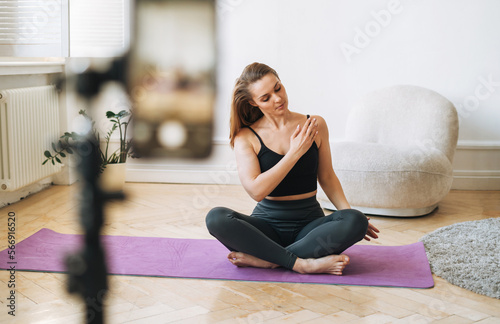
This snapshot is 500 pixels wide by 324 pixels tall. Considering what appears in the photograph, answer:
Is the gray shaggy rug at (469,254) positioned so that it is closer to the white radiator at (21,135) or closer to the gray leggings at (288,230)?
the gray leggings at (288,230)

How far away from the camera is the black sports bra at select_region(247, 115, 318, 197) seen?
6.26 ft

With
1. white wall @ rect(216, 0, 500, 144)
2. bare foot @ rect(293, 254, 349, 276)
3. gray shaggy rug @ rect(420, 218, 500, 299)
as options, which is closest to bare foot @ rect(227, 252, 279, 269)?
bare foot @ rect(293, 254, 349, 276)

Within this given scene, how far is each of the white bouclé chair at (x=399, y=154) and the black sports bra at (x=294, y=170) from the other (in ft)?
2.76

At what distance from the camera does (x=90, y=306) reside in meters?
0.20

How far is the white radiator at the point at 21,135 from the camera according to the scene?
2.74 m

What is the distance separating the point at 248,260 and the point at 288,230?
179mm

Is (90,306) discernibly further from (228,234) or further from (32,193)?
(32,193)

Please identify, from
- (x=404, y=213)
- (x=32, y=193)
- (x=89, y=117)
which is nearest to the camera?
(x=89, y=117)

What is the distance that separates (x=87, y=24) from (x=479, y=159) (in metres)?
3.59

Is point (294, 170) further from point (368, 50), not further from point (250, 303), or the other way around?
point (368, 50)

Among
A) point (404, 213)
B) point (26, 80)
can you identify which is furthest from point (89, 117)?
point (26, 80)

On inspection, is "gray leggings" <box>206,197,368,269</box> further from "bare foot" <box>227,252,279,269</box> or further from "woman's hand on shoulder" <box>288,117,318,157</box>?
"woman's hand on shoulder" <box>288,117,318,157</box>

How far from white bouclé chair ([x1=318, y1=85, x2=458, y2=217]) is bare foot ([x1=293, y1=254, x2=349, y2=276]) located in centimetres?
92

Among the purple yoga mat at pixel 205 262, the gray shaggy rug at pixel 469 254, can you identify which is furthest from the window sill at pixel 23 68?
the gray shaggy rug at pixel 469 254
